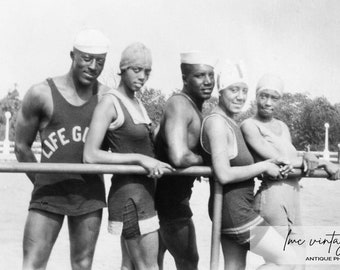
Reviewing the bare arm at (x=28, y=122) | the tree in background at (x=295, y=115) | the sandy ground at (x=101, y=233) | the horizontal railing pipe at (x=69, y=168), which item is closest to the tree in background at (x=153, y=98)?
the tree in background at (x=295, y=115)

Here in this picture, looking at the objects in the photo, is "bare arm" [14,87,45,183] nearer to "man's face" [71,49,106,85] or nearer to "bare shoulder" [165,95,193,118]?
"man's face" [71,49,106,85]

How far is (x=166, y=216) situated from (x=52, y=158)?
74cm

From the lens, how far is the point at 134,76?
299cm

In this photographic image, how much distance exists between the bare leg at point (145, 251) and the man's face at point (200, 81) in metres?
0.86

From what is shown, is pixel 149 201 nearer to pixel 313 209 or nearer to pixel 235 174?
pixel 235 174

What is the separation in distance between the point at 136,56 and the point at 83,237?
104 centimetres

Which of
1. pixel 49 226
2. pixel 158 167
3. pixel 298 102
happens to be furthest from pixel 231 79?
pixel 298 102

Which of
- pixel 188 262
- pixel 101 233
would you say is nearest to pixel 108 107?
pixel 188 262

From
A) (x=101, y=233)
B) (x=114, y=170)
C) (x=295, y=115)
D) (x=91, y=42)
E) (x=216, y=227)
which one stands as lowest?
(x=295, y=115)

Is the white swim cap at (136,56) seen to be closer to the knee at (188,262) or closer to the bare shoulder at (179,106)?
the bare shoulder at (179,106)

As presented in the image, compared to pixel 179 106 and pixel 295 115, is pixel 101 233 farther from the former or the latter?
pixel 295 115

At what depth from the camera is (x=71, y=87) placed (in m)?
3.19

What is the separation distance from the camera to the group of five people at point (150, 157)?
2.88 m

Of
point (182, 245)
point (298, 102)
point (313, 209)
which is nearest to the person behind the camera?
point (182, 245)
